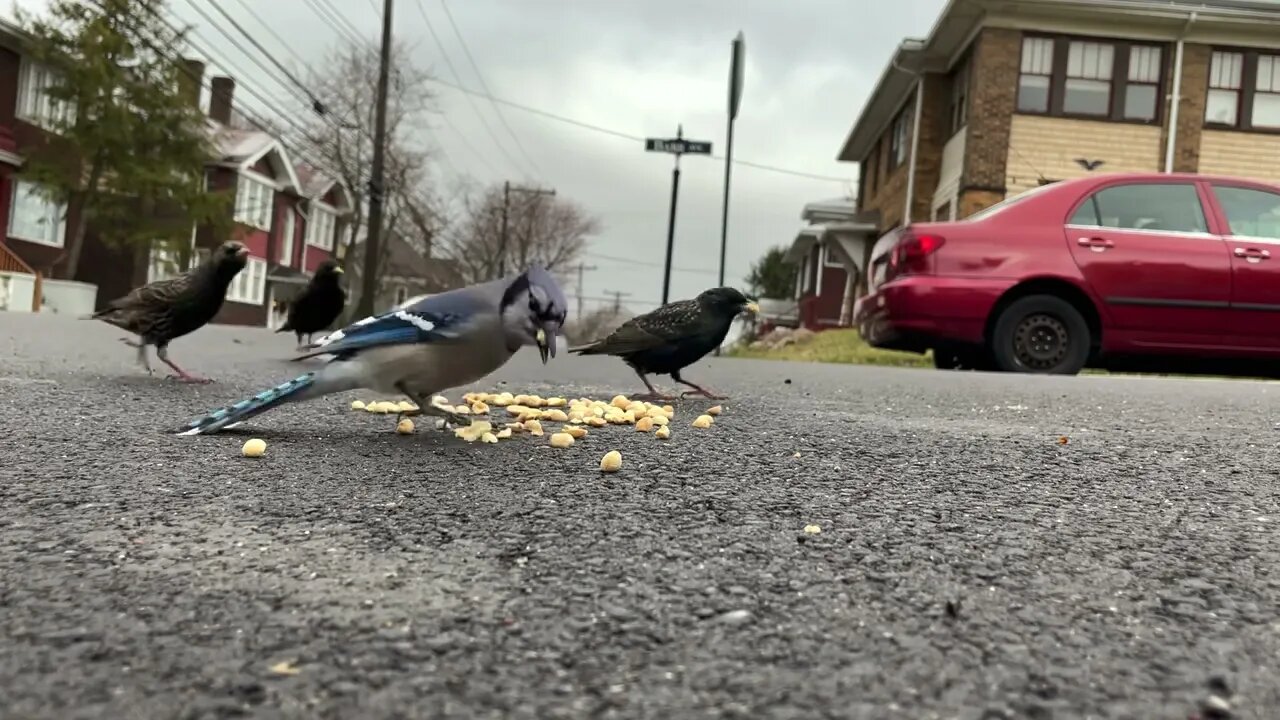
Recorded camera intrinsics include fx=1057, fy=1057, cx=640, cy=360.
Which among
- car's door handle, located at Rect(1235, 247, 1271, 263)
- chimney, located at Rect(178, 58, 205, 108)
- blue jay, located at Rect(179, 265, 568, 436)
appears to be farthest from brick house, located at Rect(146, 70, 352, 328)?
blue jay, located at Rect(179, 265, 568, 436)

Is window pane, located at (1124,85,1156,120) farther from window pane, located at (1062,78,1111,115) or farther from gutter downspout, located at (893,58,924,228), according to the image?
gutter downspout, located at (893,58,924,228)

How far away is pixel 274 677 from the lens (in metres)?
1.27

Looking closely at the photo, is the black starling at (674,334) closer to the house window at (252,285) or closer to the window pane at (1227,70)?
the window pane at (1227,70)

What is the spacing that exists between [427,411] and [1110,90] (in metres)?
19.8

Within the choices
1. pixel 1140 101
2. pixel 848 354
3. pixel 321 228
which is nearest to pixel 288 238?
pixel 321 228

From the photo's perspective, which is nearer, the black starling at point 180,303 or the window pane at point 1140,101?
the black starling at point 180,303

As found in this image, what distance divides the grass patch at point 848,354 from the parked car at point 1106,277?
1.63 metres

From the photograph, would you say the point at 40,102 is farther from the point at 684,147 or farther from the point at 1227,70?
the point at 1227,70

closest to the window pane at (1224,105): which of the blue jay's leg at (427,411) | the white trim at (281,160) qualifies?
the blue jay's leg at (427,411)

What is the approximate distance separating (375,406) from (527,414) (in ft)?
1.85

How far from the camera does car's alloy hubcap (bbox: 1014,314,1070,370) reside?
834 centimetres

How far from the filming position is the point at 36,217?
28.5 meters

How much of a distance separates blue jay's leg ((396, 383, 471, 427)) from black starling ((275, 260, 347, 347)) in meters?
3.85

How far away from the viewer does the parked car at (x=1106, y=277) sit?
26.5 ft
